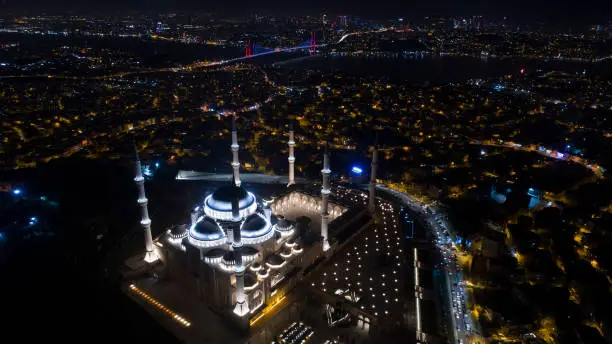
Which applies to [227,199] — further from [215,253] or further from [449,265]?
[449,265]

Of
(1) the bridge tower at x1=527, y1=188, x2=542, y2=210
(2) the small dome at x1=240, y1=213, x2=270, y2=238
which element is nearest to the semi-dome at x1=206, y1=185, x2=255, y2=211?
(2) the small dome at x1=240, y1=213, x2=270, y2=238

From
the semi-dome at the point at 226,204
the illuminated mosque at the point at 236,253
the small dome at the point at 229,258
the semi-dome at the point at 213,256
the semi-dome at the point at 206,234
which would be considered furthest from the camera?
the semi-dome at the point at 226,204

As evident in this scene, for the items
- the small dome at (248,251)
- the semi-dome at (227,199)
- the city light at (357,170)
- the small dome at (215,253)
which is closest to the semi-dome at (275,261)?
the small dome at (248,251)

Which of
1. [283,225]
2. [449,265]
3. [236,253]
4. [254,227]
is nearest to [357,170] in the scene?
[449,265]

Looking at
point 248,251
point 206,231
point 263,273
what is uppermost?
point 206,231

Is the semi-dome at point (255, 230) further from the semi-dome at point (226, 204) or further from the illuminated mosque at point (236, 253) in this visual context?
the semi-dome at point (226, 204)

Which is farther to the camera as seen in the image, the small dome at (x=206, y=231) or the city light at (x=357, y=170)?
the city light at (x=357, y=170)

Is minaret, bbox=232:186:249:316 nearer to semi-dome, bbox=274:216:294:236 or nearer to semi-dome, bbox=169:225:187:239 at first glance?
semi-dome, bbox=274:216:294:236
